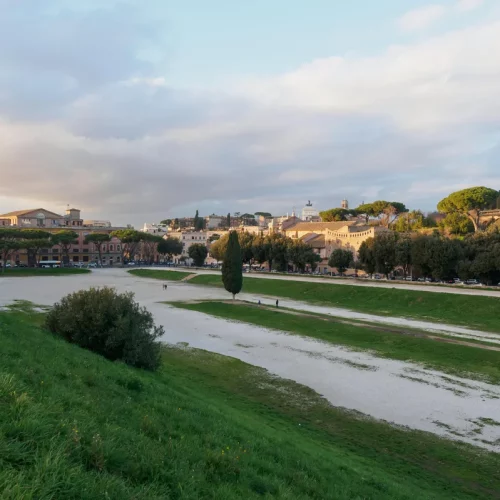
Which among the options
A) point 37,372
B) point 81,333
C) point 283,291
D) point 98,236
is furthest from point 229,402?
point 98,236

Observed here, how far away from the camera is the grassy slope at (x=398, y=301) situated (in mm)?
41875

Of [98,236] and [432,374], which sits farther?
[98,236]

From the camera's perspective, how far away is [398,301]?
1991 inches

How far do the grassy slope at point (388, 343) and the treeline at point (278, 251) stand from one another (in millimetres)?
43828

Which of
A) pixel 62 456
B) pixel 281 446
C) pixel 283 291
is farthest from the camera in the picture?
pixel 283 291

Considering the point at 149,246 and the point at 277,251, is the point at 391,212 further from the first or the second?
the point at 149,246

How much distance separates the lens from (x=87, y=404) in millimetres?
8062

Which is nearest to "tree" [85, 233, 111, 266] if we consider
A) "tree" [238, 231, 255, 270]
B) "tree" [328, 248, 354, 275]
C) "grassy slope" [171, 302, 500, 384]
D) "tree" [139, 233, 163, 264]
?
"tree" [139, 233, 163, 264]

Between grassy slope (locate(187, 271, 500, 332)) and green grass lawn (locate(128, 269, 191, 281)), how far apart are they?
84.9ft

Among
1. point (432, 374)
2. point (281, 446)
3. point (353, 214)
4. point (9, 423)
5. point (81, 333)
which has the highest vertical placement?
point (353, 214)

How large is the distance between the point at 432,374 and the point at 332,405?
7.83m

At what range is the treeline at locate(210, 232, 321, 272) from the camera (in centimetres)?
8769

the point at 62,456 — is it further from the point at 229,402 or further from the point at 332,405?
the point at 332,405

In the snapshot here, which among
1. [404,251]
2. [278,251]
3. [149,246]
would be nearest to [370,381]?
[404,251]
